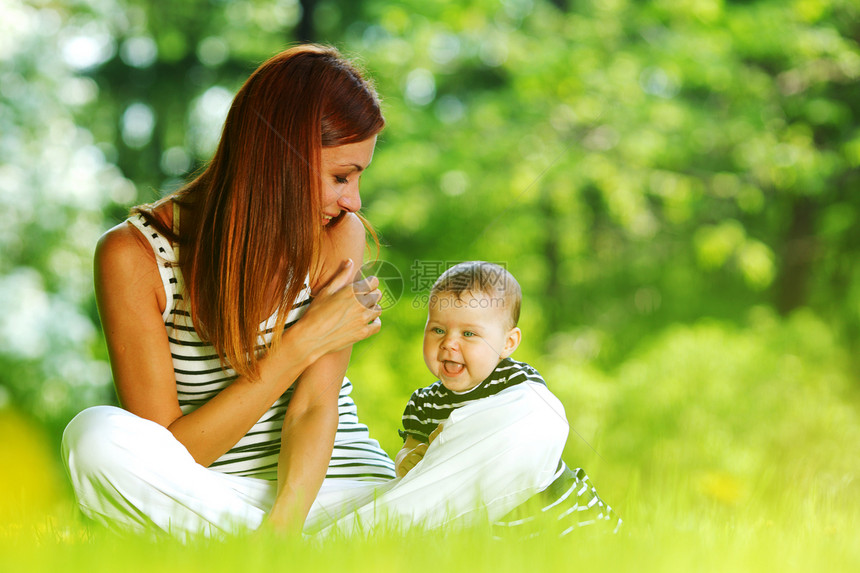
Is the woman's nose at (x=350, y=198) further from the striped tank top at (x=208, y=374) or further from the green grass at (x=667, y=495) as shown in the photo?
the green grass at (x=667, y=495)

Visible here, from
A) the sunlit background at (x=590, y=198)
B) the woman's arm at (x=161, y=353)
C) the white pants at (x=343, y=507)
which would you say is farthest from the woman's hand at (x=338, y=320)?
the sunlit background at (x=590, y=198)

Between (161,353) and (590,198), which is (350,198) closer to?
(161,353)

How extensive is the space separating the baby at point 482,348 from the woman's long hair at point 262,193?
0.27 meters

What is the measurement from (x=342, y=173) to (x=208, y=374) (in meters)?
0.45

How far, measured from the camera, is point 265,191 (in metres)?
1.33

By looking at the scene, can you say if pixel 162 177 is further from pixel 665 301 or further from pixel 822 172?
pixel 822 172

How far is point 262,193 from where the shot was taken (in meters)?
1.33

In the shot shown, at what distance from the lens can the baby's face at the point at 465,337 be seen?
4.54 ft

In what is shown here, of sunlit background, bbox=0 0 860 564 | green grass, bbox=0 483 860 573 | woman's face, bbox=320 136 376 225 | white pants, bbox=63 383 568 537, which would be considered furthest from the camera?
sunlit background, bbox=0 0 860 564

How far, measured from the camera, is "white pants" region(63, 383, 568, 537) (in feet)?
4.03

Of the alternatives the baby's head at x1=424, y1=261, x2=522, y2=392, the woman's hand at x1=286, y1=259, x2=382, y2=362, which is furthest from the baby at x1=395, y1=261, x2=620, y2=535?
the woman's hand at x1=286, y1=259, x2=382, y2=362

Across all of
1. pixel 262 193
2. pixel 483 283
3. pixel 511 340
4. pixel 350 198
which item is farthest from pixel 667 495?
pixel 262 193

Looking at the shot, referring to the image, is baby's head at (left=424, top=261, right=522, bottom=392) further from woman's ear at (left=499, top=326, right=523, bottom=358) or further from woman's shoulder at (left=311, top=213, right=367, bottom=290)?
woman's shoulder at (left=311, top=213, right=367, bottom=290)

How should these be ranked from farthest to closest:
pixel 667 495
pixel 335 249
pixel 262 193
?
pixel 667 495 < pixel 335 249 < pixel 262 193
